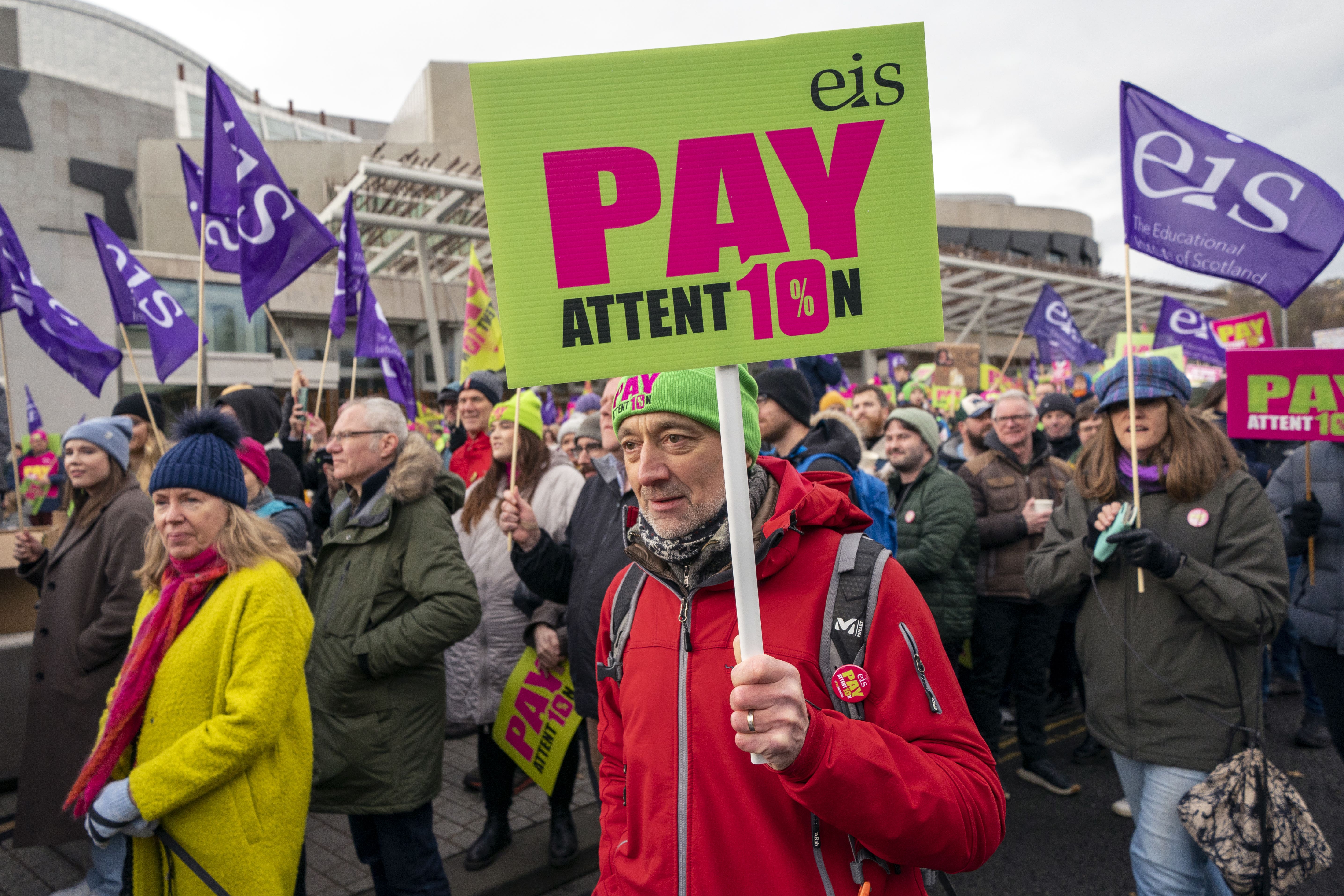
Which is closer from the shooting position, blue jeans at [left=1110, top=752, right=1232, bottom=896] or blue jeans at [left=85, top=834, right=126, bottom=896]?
blue jeans at [left=1110, top=752, right=1232, bottom=896]

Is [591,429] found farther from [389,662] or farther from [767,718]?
[767,718]

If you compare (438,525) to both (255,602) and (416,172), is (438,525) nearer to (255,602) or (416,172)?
(255,602)

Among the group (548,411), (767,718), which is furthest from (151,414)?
(548,411)

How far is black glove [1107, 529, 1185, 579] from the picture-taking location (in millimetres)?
2480

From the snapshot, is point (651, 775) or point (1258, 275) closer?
point (651, 775)

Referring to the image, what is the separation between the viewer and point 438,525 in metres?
3.05

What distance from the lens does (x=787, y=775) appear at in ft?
3.84

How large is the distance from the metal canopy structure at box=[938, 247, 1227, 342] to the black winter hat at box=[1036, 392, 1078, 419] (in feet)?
56.9

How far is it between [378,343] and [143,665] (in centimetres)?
467

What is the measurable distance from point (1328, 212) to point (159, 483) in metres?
4.41

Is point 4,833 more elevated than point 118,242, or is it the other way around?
point 118,242

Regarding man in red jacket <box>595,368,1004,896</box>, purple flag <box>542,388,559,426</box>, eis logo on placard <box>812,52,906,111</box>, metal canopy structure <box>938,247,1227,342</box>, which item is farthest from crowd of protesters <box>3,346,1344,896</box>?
metal canopy structure <box>938,247,1227,342</box>

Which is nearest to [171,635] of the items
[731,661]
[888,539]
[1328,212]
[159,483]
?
[159,483]

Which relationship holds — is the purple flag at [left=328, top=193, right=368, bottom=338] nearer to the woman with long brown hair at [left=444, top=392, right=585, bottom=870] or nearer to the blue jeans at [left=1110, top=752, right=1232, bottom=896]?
the woman with long brown hair at [left=444, top=392, right=585, bottom=870]
